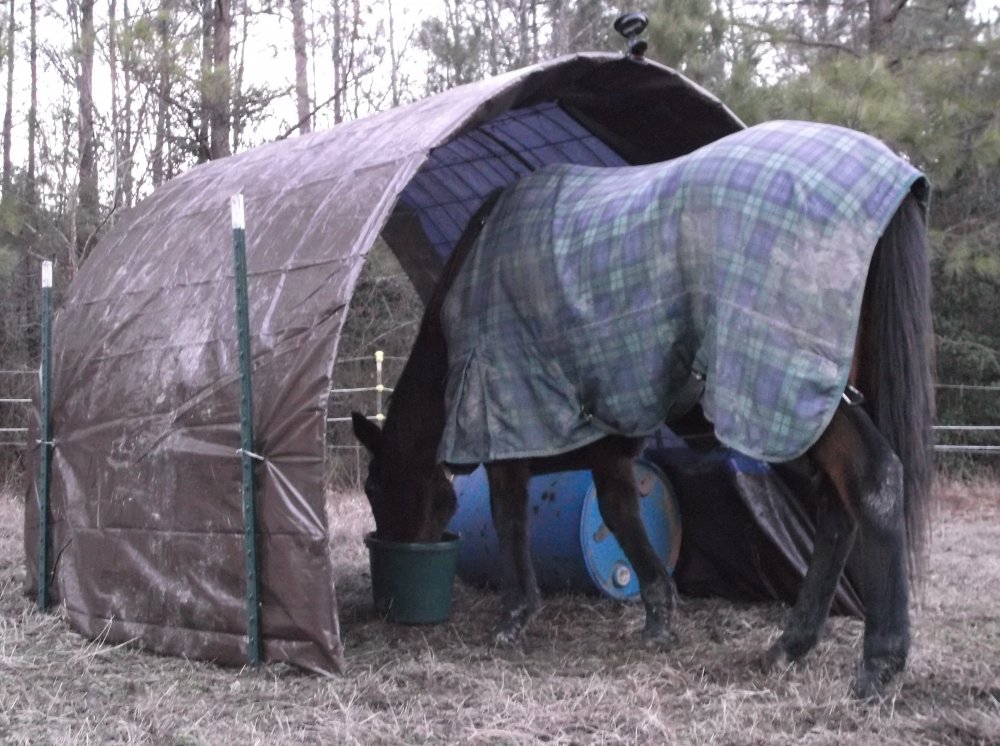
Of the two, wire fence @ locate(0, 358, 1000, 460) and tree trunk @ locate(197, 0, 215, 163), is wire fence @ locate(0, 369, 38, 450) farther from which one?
tree trunk @ locate(197, 0, 215, 163)

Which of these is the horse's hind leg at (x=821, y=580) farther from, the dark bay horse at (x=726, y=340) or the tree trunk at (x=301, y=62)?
the tree trunk at (x=301, y=62)

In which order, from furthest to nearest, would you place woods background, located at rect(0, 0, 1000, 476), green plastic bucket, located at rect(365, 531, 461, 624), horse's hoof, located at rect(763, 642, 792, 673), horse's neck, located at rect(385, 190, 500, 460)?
woods background, located at rect(0, 0, 1000, 476) < horse's neck, located at rect(385, 190, 500, 460) < green plastic bucket, located at rect(365, 531, 461, 624) < horse's hoof, located at rect(763, 642, 792, 673)

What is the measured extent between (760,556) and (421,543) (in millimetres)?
1660

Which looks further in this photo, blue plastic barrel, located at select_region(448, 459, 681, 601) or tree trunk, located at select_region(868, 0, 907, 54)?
tree trunk, located at select_region(868, 0, 907, 54)

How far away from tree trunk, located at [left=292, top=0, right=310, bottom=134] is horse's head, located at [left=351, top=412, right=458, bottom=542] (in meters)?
7.05

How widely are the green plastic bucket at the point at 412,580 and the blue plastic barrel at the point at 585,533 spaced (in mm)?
692

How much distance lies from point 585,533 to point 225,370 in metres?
2.11

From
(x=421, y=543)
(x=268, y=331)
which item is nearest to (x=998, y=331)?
(x=421, y=543)

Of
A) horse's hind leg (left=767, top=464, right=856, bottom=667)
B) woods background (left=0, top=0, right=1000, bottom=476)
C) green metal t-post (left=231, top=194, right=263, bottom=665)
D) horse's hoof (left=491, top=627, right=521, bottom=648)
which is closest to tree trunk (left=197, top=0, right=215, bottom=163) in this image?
woods background (left=0, top=0, right=1000, bottom=476)

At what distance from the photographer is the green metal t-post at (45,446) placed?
497 cm

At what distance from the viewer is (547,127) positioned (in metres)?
6.01

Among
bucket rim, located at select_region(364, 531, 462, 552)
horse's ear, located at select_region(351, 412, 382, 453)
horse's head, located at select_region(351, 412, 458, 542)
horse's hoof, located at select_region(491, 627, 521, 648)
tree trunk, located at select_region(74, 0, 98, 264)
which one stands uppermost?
tree trunk, located at select_region(74, 0, 98, 264)

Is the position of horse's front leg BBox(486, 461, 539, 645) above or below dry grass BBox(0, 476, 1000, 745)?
above

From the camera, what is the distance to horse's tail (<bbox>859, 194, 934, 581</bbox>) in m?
3.44
